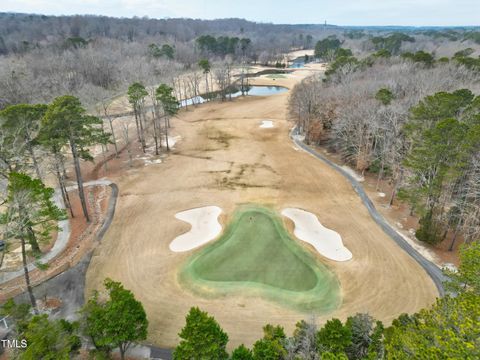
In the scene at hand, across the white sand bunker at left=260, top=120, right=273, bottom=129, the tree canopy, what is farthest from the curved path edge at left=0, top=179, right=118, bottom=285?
the white sand bunker at left=260, top=120, right=273, bottom=129

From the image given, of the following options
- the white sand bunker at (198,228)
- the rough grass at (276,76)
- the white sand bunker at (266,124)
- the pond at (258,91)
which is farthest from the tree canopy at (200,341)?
the rough grass at (276,76)

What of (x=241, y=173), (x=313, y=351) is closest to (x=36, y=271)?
(x=313, y=351)

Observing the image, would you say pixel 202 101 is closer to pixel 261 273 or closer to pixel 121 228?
pixel 121 228

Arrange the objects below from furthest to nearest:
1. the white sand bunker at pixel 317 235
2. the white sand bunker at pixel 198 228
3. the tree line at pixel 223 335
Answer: the white sand bunker at pixel 198 228
the white sand bunker at pixel 317 235
the tree line at pixel 223 335

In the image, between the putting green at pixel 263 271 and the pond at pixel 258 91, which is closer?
the putting green at pixel 263 271

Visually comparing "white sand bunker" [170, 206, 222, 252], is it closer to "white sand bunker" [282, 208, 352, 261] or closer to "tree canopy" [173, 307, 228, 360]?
"white sand bunker" [282, 208, 352, 261]

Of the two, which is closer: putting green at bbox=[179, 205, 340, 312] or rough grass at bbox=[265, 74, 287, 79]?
putting green at bbox=[179, 205, 340, 312]

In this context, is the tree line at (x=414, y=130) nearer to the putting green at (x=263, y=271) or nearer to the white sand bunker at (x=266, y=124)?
the white sand bunker at (x=266, y=124)
